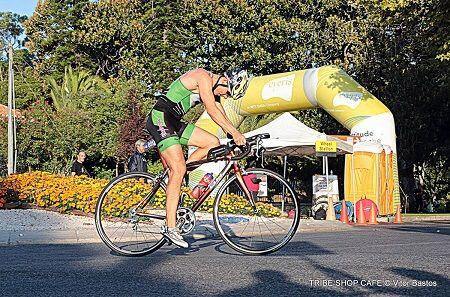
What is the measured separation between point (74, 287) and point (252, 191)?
2.64 m

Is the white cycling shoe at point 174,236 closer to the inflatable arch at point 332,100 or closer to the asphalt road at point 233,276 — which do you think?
the asphalt road at point 233,276

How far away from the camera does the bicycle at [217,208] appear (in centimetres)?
730

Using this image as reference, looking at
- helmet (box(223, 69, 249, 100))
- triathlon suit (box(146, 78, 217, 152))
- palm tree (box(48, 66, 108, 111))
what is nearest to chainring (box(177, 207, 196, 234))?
triathlon suit (box(146, 78, 217, 152))

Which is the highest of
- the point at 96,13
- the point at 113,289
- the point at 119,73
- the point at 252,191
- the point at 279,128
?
the point at 96,13

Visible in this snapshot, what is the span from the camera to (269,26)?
41.4 metres

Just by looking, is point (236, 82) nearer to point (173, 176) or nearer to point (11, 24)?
point (173, 176)

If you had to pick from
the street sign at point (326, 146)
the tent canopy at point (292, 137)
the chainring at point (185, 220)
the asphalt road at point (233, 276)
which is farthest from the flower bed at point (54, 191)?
the street sign at point (326, 146)

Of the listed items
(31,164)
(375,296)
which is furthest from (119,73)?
(375,296)

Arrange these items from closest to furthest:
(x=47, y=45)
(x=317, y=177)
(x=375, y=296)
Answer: (x=375, y=296), (x=317, y=177), (x=47, y=45)

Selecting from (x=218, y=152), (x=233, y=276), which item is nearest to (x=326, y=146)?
(x=218, y=152)

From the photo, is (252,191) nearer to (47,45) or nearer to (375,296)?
→ (375,296)

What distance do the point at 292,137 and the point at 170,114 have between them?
16.2 meters

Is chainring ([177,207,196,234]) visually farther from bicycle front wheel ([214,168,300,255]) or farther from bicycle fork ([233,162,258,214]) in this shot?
bicycle fork ([233,162,258,214])

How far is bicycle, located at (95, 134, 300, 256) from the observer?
7.30m
